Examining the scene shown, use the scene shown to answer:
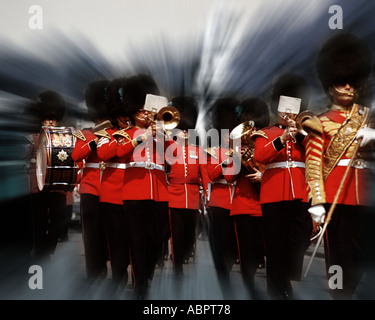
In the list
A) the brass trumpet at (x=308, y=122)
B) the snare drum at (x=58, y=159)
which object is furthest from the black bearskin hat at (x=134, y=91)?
the brass trumpet at (x=308, y=122)

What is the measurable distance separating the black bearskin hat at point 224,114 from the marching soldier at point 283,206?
120 cm

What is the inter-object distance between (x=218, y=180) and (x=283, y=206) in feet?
5.07

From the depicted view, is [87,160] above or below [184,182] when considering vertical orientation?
above

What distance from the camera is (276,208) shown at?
5863 mm

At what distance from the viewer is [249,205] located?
657 cm

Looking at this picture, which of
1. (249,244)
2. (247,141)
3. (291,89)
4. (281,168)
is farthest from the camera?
(249,244)

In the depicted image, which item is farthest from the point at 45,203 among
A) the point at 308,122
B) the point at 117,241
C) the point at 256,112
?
the point at 308,122

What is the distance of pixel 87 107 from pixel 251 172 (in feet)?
5.81

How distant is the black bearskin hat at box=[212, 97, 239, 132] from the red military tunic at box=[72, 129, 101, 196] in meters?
1.26

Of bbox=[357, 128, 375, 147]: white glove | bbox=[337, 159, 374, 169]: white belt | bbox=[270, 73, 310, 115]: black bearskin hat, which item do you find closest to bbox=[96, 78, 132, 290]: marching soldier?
bbox=[270, 73, 310, 115]: black bearskin hat

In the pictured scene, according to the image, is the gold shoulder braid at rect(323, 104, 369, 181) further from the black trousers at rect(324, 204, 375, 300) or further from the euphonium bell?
the euphonium bell

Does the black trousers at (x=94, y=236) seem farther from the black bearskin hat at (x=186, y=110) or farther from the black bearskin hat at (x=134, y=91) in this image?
the black bearskin hat at (x=186, y=110)

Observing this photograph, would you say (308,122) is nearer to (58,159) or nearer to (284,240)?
(284,240)

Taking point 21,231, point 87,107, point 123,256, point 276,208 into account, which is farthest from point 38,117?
point 276,208
